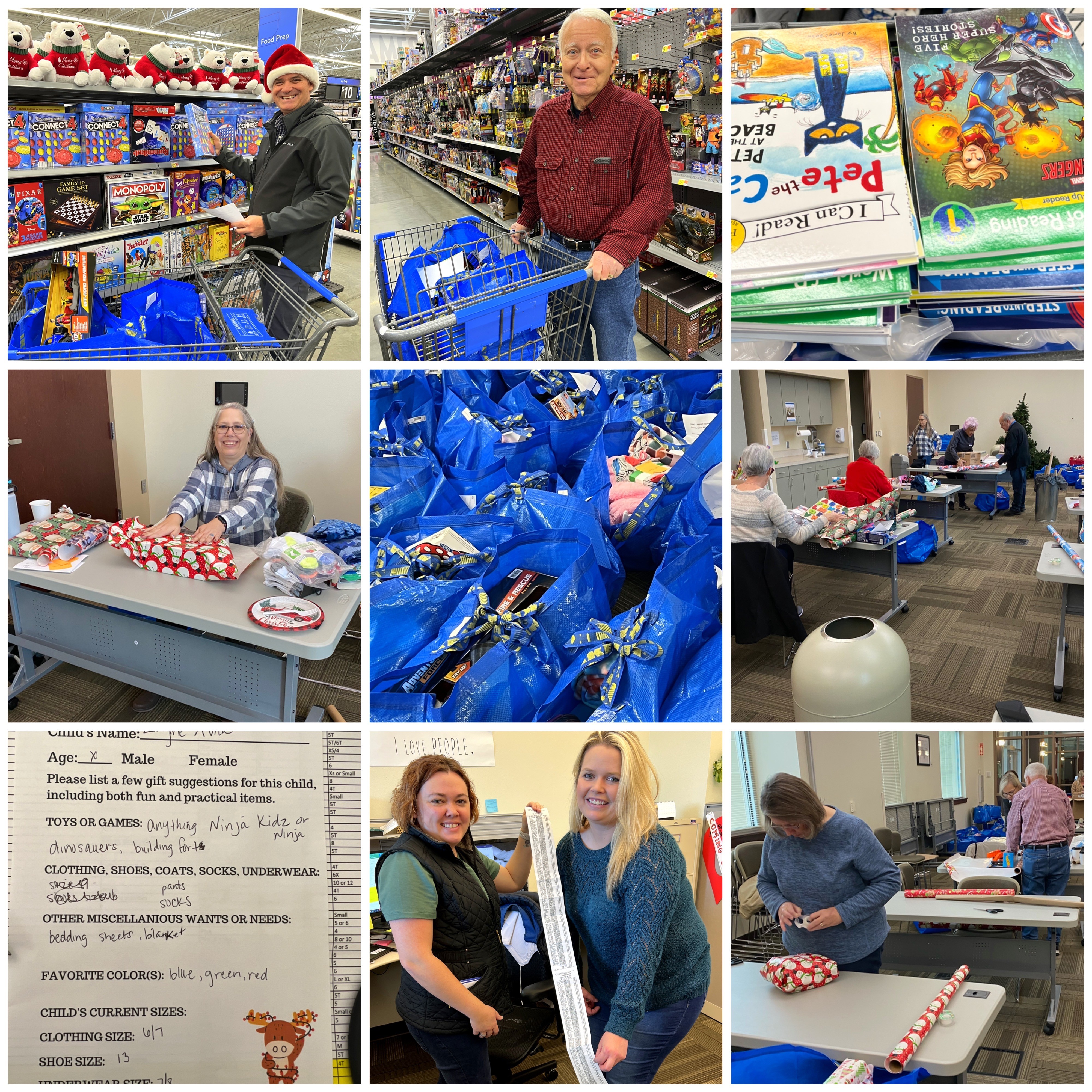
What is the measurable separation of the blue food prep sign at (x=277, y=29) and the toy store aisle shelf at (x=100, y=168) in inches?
52.6

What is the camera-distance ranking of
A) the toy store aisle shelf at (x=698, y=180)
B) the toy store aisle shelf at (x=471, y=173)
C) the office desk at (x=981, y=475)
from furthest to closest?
the toy store aisle shelf at (x=471, y=173) → the toy store aisle shelf at (x=698, y=180) → the office desk at (x=981, y=475)

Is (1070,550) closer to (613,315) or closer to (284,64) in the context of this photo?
(613,315)

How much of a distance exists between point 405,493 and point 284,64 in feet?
4.51

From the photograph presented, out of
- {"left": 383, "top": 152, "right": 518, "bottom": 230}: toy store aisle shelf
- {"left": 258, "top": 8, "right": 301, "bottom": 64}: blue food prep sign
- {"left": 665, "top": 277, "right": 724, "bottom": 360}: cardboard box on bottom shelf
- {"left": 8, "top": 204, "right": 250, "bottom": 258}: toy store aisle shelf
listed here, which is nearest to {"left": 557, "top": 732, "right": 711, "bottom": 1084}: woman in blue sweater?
{"left": 665, "top": 277, "right": 724, "bottom": 360}: cardboard box on bottom shelf

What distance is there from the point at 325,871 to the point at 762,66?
2.19 meters

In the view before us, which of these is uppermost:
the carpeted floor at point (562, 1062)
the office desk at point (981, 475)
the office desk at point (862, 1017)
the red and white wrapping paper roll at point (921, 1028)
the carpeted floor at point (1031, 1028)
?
the office desk at point (981, 475)

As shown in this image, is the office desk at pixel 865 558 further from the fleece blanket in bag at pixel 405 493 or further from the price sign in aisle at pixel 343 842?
the price sign in aisle at pixel 343 842

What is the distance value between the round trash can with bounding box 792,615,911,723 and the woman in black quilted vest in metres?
0.67

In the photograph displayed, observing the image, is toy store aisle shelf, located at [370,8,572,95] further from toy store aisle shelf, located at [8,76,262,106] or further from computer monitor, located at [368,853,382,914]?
computer monitor, located at [368,853,382,914]

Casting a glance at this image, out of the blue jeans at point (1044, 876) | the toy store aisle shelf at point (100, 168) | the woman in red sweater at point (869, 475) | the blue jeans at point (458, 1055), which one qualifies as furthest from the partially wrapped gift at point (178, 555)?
the blue jeans at point (1044, 876)

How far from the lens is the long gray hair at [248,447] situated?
2.27 meters

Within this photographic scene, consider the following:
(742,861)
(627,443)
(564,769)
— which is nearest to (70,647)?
(564,769)

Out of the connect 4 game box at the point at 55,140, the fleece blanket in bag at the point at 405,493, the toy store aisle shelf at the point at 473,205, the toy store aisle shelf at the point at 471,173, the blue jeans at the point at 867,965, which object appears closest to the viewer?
the blue jeans at the point at 867,965

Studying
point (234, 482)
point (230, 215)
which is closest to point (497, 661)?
point (234, 482)
